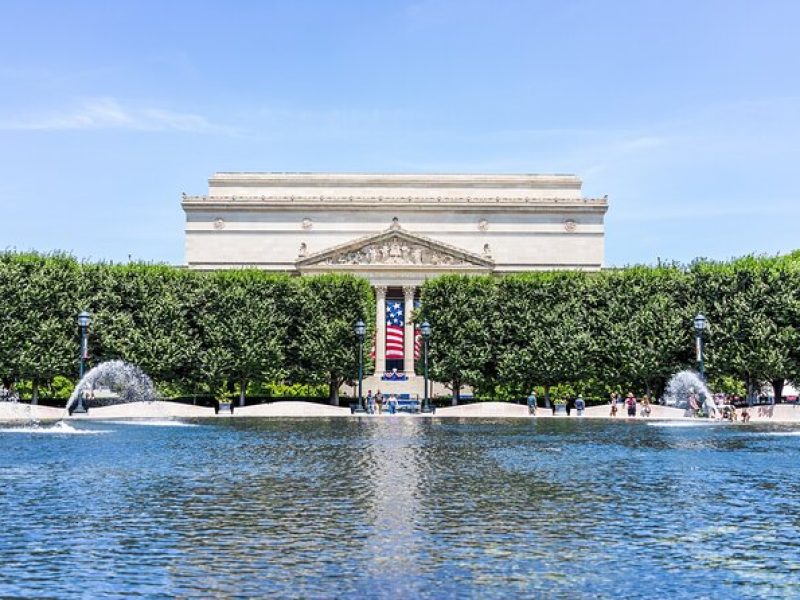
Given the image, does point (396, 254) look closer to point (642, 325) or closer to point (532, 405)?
point (642, 325)

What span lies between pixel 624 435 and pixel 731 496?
1897 cm

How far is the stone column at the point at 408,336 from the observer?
8494 cm

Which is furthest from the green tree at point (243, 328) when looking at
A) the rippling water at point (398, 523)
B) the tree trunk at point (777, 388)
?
the rippling water at point (398, 523)

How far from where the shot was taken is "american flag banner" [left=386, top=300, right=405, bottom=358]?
3179 inches

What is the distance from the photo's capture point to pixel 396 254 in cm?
9069

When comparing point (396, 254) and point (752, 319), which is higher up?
point (396, 254)

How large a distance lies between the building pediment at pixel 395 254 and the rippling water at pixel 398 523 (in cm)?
6299

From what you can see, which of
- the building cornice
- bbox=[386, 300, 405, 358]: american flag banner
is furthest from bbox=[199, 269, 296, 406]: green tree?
the building cornice

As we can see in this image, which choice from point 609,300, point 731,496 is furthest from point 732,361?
point 731,496

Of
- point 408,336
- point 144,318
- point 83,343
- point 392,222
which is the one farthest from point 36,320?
point 392,222

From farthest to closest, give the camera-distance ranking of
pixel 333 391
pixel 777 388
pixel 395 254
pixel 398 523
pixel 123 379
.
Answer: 1. pixel 395 254
2. pixel 123 379
3. pixel 333 391
4. pixel 777 388
5. pixel 398 523

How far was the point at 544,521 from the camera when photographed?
14508 mm

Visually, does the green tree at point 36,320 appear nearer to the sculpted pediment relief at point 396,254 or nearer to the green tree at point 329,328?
the green tree at point 329,328

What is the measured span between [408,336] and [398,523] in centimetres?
7250
